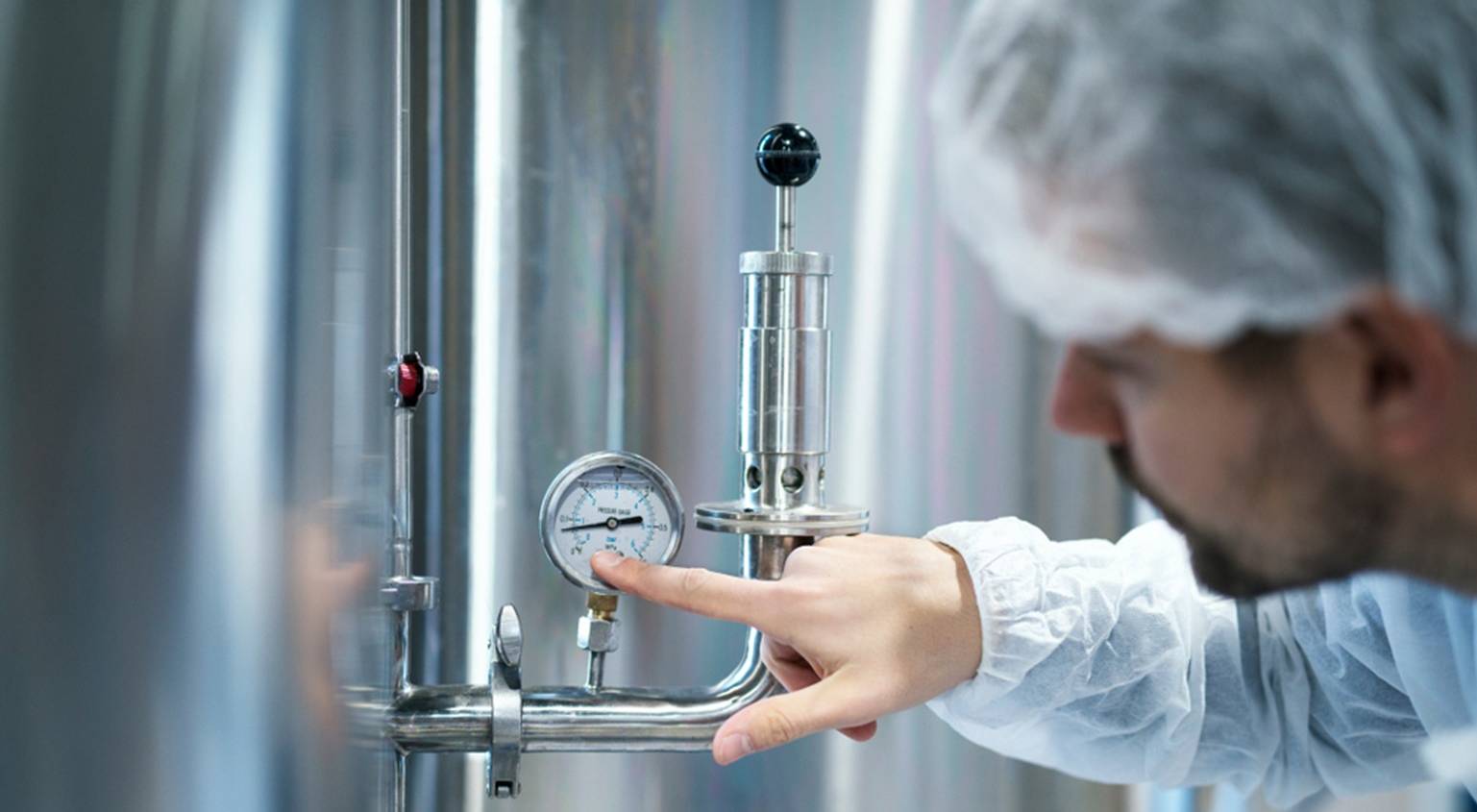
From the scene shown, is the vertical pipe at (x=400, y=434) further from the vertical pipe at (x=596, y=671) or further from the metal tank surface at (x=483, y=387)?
the vertical pipe at (x=596, y=671)

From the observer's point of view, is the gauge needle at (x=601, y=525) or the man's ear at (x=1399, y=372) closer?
the man's ear at (x=1399, y=372)

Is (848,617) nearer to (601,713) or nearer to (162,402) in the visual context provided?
(601,713)

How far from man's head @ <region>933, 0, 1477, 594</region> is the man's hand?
0.26m

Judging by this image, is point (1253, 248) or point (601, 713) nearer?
point (1253, 248)

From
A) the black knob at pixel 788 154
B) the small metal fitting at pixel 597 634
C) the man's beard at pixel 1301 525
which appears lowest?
the small metal fitting at pixel 597 634

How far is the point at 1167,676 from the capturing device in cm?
82

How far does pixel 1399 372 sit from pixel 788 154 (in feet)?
1.33

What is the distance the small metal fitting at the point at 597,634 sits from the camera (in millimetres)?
812

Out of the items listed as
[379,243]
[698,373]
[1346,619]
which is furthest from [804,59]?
[1346,619]

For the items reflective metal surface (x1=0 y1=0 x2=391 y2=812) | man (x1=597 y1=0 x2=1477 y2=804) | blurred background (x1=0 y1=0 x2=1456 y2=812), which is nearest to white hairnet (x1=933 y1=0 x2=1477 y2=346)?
man (x1=597 y1=0 x2=1477 y2=804)

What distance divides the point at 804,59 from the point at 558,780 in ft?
1.63

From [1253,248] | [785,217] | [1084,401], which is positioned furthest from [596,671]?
[1253,248]

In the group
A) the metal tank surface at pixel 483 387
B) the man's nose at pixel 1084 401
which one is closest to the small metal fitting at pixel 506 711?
the metal tank surface at pixel 483 387

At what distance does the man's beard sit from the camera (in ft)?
1.57
